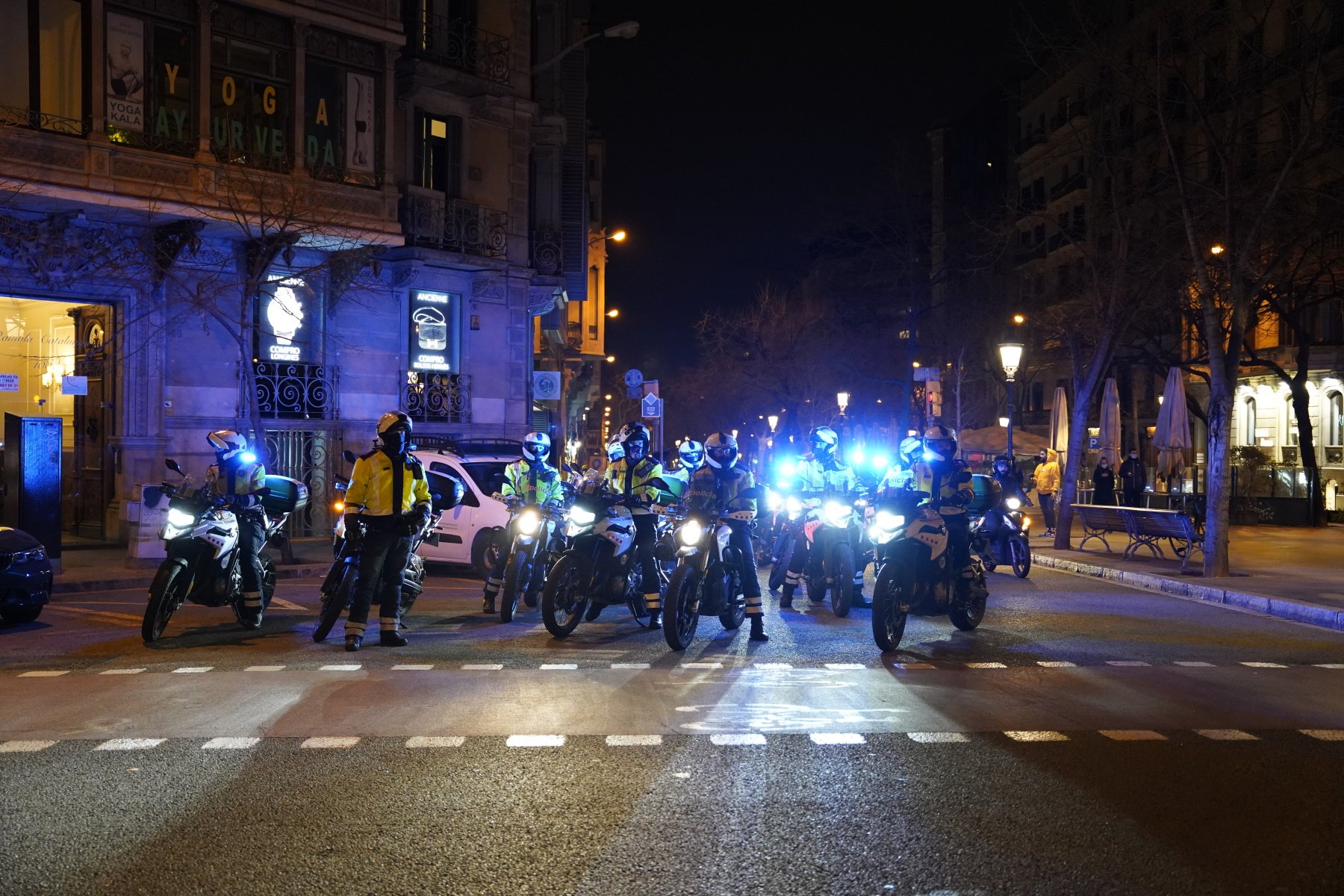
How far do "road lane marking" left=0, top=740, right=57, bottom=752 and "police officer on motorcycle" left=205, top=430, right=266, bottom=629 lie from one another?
4.15m

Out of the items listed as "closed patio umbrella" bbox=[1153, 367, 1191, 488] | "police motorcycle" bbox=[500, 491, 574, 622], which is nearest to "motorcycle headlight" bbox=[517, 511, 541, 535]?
"police motorcycle" bbox=[500, 491, 574, 622]

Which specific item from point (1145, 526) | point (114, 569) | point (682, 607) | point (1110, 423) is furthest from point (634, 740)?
point (1110, 423)

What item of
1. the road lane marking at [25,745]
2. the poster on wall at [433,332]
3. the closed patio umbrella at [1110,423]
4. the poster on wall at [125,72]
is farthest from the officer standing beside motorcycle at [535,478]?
the closed patio umbrella at [1110,423]

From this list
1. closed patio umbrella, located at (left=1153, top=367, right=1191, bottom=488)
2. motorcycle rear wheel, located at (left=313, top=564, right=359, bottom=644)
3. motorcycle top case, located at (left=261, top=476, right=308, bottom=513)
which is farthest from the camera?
closed patio umbrella, located at (left=1153, top=367, right=1191, bottom=488)

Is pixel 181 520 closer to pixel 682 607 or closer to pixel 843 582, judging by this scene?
pixel 682 607

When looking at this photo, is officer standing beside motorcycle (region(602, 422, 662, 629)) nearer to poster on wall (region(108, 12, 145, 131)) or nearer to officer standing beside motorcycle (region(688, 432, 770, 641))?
officer standing beside motorcycle (region(688, 432, 770, 641))

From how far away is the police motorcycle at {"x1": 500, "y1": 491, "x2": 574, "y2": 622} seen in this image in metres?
12.0

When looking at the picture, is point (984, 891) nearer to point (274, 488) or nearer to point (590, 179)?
point (274, 488)

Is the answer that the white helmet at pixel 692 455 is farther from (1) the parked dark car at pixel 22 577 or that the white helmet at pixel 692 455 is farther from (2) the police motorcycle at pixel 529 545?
(1) the parked dark car at pixel 22 577

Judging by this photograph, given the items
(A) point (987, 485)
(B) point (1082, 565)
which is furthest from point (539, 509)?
(B) point (1082, 565)

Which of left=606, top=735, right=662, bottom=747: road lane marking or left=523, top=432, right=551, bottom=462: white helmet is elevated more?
left=523, top=432, right=551, bottom=462: white helmet

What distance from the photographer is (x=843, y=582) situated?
12867 mm

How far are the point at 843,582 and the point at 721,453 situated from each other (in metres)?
2.82

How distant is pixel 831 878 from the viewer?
4754mm
